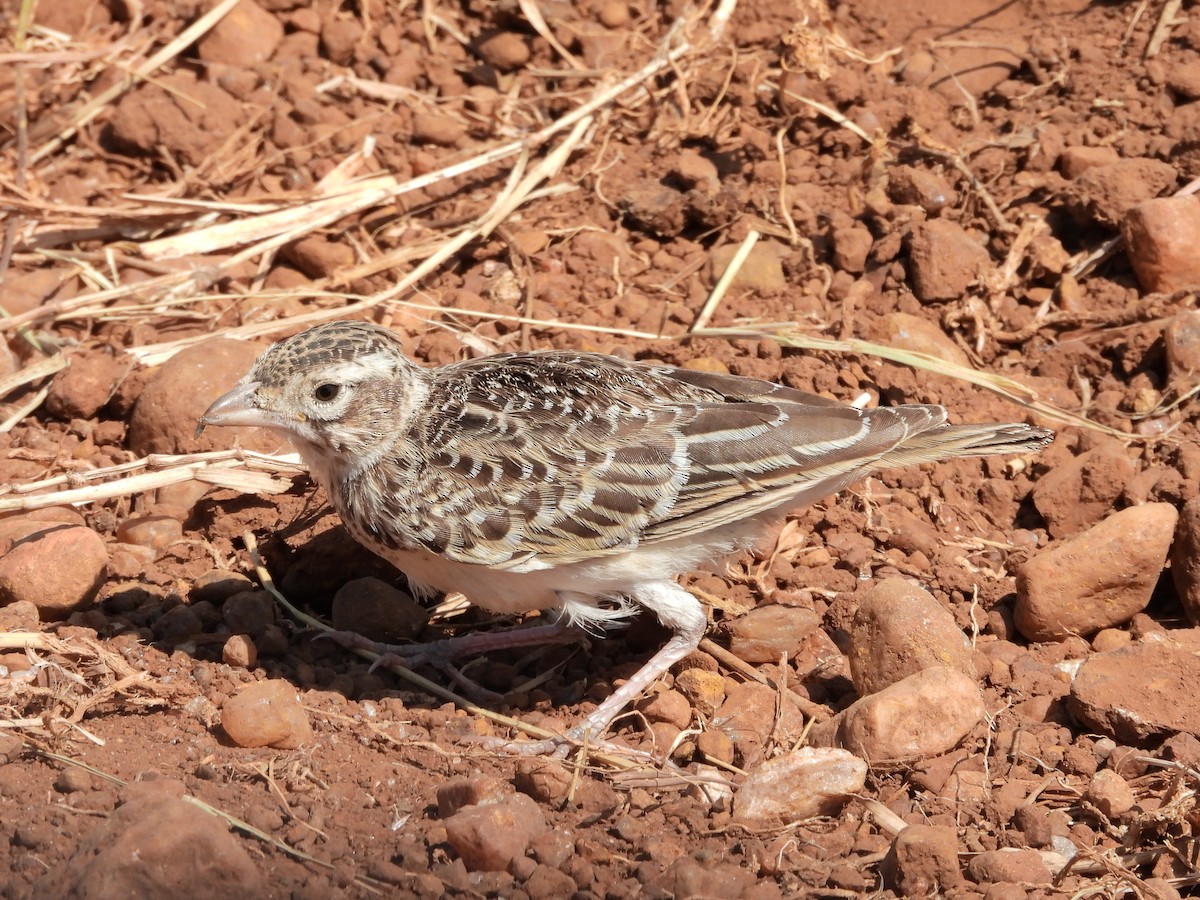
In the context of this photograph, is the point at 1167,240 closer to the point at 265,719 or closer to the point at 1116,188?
the point at 1116,188

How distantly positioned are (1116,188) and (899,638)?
351cm

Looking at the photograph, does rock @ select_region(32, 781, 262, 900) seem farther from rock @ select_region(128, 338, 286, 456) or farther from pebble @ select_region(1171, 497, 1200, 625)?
pebble @ select_region(1171, 497, 1200, 625)

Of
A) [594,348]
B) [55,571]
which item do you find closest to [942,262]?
[594,348]

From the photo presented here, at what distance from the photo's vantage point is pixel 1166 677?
206 inches

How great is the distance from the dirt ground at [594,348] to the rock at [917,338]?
0.09 feet

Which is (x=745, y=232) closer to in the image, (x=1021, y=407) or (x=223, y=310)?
(x=1021, y=407)

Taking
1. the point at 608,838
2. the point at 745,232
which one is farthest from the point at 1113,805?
the point at 745,232

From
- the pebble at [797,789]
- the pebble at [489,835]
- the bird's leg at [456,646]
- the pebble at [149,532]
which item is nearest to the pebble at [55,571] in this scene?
the pebble at [149,532]

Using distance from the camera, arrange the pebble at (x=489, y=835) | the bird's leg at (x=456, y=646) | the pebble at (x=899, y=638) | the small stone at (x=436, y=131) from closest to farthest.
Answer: the pebble at (x=489, y=835), the pebble at (x=899, y=638), the bird's leg at (x=456, y=646), the small stone at (x=436, y=131)

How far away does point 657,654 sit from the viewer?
5.77 m

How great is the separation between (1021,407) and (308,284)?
14.1 ft

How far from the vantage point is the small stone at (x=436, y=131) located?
905 centimetres

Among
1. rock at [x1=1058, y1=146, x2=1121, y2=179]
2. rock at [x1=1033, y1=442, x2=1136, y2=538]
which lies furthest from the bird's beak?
rock at [x1=1058, y1=146, x2=1121, y2=179]

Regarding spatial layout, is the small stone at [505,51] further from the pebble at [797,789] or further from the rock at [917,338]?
the pebble at [797,789]
